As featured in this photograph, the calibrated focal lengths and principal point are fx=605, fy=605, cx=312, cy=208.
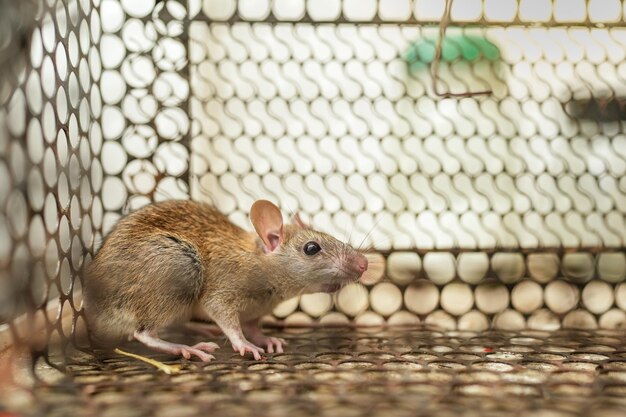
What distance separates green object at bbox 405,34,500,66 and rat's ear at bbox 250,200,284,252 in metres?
0.71

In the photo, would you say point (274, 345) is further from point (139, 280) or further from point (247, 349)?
point (139, 280)

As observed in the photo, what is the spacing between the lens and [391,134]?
1.98m

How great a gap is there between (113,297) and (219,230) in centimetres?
40

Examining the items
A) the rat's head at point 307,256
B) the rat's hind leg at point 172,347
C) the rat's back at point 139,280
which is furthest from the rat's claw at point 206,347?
the rat's head at point 307,256

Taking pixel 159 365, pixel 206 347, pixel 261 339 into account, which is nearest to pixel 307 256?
pixel 261 339

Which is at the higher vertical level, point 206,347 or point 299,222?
point 299,222

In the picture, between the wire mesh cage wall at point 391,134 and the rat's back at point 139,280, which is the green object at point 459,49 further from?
the rat's back at point 139,280

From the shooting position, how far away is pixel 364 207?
78.4 inches

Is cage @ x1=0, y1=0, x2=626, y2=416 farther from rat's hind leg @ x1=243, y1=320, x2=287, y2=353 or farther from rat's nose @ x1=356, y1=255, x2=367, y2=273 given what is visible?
rat's nose @ x1=356, y1=255, x2=367, y2=273

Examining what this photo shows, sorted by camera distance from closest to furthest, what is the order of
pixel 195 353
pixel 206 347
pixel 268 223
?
pixel 195 353 → pixel 206 347 → pixel 268 223

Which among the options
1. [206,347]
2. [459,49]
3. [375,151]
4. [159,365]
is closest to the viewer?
[159,365]

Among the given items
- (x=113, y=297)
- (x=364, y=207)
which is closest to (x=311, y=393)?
(x=113, y=297)

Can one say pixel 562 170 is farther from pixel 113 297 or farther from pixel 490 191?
pixel 113 297

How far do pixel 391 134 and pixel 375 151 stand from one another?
36cm
